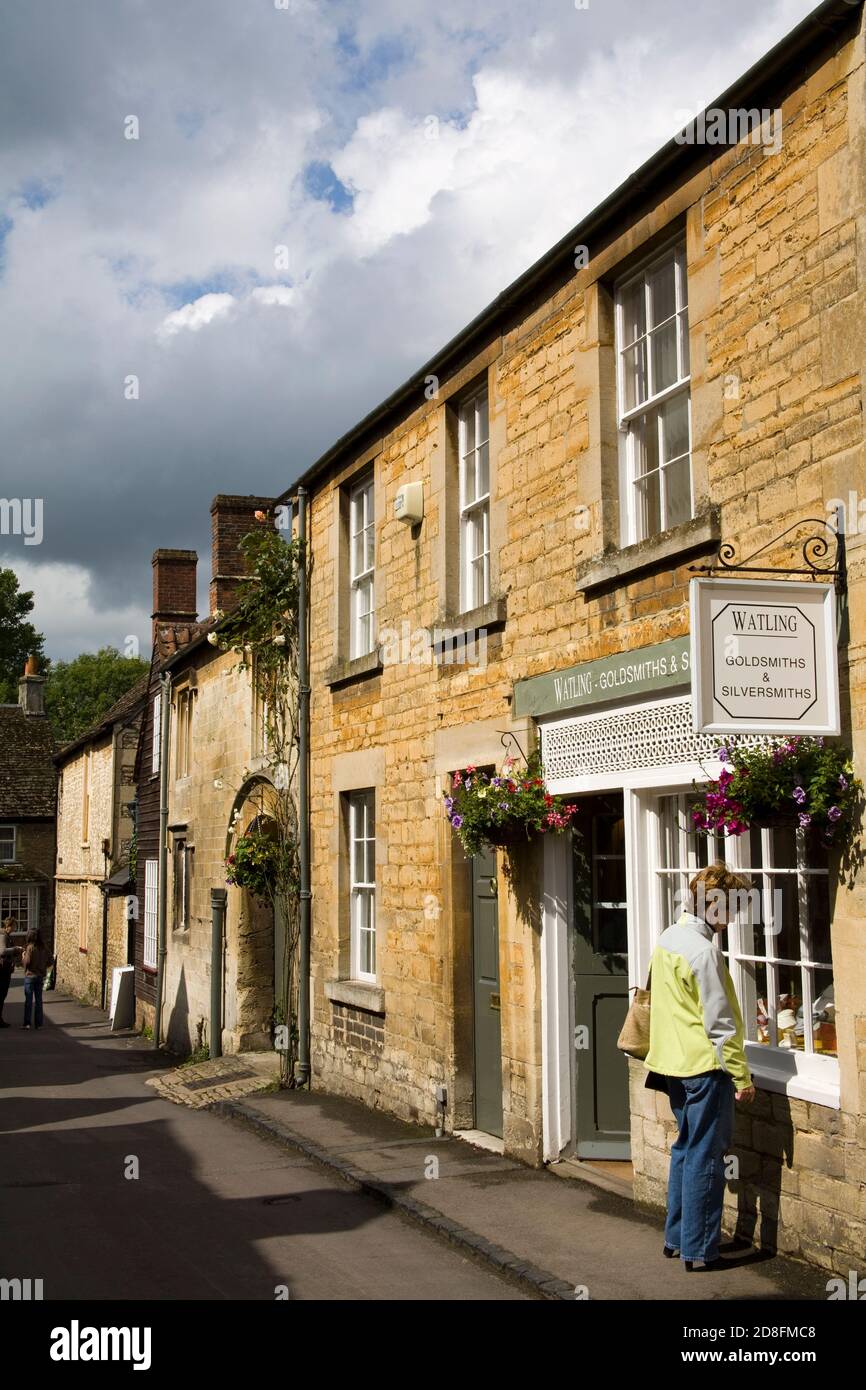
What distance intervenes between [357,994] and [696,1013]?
6195 millimetres

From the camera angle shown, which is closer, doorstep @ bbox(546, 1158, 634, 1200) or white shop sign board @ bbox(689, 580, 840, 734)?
white shop sign board @ bbox(689, 580, 840, 734)

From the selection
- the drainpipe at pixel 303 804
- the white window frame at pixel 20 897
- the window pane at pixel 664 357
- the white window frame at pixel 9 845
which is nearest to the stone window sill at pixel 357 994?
the drainpipe at pixel 303 804

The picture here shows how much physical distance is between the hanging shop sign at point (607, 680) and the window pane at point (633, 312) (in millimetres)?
2058

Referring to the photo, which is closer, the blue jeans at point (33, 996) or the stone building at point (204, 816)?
the stone building at point (204, 816)

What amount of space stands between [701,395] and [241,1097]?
8.96 meters

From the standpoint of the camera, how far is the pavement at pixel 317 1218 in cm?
674

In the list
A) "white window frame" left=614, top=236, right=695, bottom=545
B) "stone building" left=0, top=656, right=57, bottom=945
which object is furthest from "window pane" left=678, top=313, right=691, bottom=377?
"stone building" left=0, top=656, right=57, bottom=945

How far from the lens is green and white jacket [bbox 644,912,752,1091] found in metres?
6.55

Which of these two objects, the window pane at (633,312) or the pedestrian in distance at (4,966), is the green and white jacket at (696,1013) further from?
the pedestrian in distance at (4,966)

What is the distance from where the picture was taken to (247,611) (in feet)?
49.5

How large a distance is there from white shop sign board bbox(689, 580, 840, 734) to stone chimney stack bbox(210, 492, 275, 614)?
14.1m

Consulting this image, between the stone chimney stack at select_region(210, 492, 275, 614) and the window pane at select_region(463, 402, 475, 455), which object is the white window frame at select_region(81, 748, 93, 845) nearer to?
the stone chimney stack at select_region(210, 492, 275, 614)

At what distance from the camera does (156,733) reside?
23938 mm

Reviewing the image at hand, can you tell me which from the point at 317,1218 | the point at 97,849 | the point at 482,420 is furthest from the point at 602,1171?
the point at 97,849
